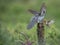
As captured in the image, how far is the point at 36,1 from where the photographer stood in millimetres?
6867

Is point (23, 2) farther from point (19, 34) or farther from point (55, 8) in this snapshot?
point (19, 34)

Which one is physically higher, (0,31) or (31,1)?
(31,1)

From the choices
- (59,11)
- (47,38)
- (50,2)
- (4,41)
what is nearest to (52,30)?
(47,38)

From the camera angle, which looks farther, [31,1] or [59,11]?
[31,1]

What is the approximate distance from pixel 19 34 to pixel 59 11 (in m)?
3.86

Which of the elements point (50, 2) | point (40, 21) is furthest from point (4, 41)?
point (50, 2)

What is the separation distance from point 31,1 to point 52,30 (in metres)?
4.75

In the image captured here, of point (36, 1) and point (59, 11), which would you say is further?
point (36, 1)

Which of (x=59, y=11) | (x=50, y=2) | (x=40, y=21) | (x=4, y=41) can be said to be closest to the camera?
(x=40, y=21)

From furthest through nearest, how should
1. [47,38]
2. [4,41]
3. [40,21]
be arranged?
[4,41] → [47,38] → [40,21]

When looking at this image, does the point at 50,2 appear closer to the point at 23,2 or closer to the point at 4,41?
the point at 23,2

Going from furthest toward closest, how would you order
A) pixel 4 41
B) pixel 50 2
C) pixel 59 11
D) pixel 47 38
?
pixel 50 2 → pixel 59 11 → pixel 4 41 → pixel 47 38

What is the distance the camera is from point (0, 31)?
2438mm

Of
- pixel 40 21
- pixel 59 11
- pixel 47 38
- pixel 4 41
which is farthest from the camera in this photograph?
pixel 59 11
